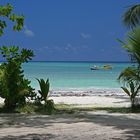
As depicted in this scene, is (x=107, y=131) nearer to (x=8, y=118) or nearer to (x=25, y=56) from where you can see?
(x=8, y=118)

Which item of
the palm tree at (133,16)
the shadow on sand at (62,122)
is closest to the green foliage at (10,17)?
the shadow on sand at (62,122)

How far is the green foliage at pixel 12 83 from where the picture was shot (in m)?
13.4

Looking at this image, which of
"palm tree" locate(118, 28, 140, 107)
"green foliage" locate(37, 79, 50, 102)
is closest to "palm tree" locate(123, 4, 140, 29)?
"palm tree" locate(118, 28, 140, 107)

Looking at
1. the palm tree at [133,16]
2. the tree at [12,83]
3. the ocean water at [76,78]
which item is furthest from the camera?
the ocean water at [76,78]

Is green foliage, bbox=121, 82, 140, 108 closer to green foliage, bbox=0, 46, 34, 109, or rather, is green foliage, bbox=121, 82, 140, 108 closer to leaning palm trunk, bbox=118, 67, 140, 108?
leaning palm trunk, bbox=118, 67, 140, 108

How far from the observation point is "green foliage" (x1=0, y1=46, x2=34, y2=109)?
1344 cm

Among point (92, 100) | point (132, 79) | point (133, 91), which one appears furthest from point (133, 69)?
point (92, 100)

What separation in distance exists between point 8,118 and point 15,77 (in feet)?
7.66

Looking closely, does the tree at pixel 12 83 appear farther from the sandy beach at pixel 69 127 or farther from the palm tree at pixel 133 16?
the palm tree at pixel 133 16

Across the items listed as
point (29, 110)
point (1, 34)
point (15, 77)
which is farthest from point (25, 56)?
point (1, 34)

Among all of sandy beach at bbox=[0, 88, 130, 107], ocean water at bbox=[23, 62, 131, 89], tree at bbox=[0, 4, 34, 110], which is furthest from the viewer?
ocean water at bbox=[23, 62, 131, 89]

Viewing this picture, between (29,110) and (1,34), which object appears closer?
(1,34)

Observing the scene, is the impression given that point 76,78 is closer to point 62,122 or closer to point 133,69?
point 133,69

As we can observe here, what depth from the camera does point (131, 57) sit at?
562 inches
